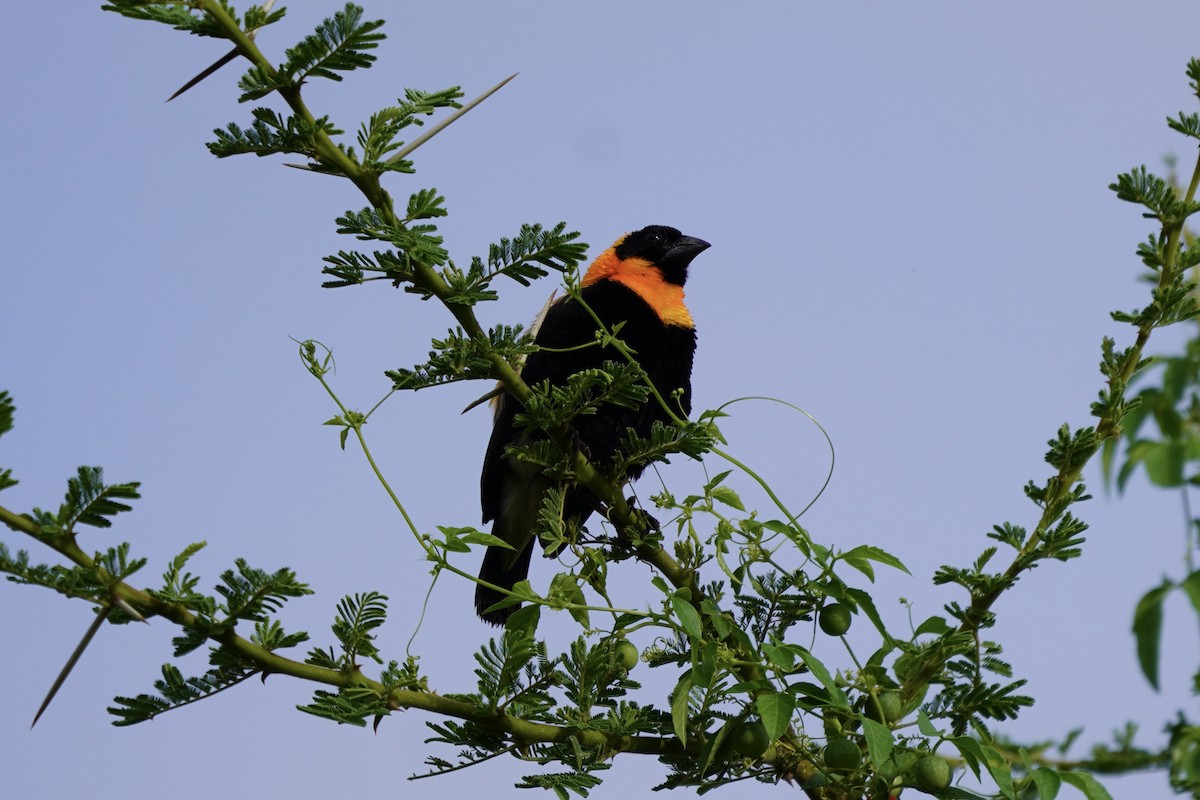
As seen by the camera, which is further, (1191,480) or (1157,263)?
(1157,263)

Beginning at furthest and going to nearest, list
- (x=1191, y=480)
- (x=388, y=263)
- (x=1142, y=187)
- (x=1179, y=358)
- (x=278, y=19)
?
(x=1142, y=187)
(x=388, y=263)
(x=278, y=19)
(x=1179, y=358)
(x=1191, y=480)

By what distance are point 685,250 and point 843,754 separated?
2777 mm

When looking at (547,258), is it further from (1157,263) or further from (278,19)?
(1157,263)

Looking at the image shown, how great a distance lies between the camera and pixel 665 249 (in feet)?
13.8

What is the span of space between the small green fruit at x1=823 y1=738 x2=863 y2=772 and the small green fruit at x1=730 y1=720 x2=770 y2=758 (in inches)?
3.6

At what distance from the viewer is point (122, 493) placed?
127 cm

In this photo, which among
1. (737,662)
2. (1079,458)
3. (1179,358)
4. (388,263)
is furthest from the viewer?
(1079,458)

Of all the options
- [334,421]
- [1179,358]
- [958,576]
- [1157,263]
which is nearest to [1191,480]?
[1179,358]

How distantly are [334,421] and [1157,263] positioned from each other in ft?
4.62

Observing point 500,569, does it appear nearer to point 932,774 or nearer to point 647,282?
point 647,282

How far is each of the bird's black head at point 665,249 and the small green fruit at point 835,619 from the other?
2411 mm

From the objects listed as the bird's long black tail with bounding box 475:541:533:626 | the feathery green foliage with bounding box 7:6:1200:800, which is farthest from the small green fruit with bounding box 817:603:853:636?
the bird's long black tail with bounding box 475:541:533:626

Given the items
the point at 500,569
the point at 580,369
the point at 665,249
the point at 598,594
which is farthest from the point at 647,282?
the point at 598,594

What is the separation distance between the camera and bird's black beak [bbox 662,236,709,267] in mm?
4176
